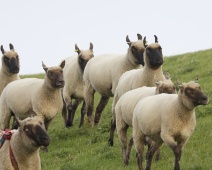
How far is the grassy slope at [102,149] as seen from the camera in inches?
504

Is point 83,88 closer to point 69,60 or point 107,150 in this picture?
point 69,60

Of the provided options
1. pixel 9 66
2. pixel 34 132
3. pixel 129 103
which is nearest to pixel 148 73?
pixel 129 103

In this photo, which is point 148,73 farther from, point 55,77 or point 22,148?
point 22,148

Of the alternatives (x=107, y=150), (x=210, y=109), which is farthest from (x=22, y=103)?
(x=210, y=109)

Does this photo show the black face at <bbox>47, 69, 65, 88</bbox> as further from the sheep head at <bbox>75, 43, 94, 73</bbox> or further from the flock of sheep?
the sheep head at <bbox>75, 43, 94, 73</bbox>

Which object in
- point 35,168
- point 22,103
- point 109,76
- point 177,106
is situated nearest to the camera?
point 35,168

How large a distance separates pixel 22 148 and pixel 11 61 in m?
9.75

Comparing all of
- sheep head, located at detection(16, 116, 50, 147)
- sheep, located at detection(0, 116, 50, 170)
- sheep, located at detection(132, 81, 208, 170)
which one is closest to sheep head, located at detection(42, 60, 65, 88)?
sheep, located at detection(132, 81, 208, 170)

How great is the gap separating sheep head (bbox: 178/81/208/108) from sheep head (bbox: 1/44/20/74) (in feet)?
29.7

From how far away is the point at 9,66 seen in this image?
19.6 m

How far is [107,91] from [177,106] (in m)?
7.21

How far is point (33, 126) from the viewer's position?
952cm

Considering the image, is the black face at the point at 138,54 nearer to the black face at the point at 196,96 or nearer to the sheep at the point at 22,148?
the black face at the point at 196,96

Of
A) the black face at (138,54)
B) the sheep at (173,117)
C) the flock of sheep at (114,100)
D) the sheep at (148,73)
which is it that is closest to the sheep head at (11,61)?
the flock of sheep at (114,100)
